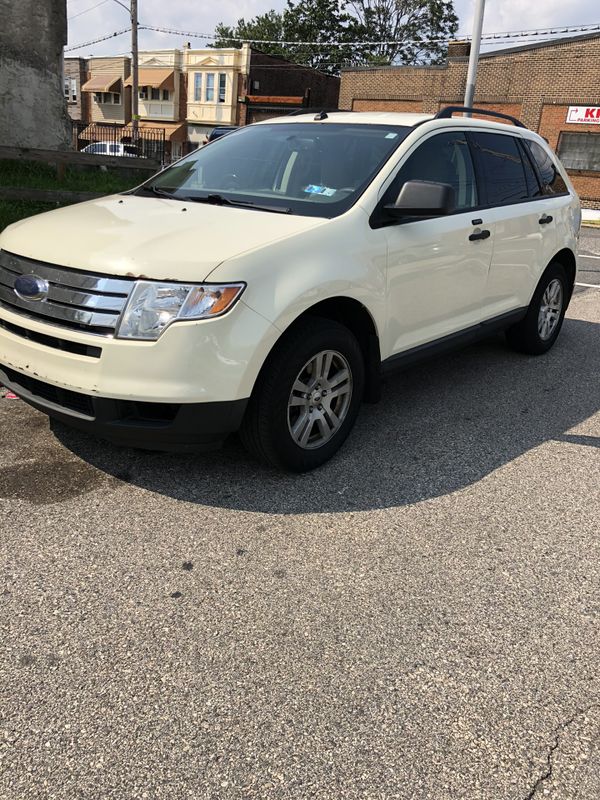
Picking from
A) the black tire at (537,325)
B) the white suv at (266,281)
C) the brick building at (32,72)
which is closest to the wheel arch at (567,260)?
the black tire at (537,325)

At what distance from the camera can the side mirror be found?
12.3 feet

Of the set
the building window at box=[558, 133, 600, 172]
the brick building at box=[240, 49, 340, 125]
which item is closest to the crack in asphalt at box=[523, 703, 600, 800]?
the building window at box=[558, 133, 600, 172]

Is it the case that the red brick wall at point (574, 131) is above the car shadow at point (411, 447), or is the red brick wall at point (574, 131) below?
above

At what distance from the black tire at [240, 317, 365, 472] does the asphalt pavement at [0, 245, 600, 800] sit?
15cm

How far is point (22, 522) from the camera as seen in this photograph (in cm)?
313

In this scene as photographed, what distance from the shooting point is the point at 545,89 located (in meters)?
28.9

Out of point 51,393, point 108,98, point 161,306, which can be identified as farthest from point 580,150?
point 108,98

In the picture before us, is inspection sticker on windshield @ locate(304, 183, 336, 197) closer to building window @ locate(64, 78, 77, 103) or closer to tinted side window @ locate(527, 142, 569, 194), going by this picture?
tinted side window @ locate(527, 142, 569, 194)

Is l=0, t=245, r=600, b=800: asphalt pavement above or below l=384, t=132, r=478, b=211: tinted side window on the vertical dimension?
below

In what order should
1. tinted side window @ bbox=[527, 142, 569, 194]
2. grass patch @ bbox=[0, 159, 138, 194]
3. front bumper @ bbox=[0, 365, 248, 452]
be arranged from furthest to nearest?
grass patch @ bbox=[0, 159, 138, 194]
tinted side window @ bbox=[527, 142, 569, 194]
front bumper @ bbox=[0, 365, 248, 452]

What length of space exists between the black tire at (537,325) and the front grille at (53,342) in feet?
13.1

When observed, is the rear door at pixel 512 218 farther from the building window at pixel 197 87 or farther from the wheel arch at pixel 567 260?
the building window at pixel 197 87

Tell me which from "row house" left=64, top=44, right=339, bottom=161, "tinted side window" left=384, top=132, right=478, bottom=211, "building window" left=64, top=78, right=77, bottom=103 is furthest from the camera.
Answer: "building window" left=64, top=78, right=77, bottom=103

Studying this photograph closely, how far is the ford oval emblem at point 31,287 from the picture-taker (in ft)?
10.8
